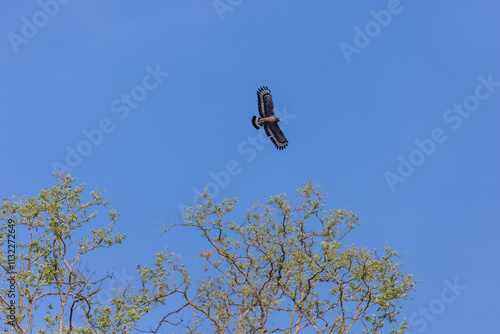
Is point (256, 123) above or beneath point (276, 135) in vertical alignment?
above

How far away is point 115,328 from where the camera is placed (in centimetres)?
2512

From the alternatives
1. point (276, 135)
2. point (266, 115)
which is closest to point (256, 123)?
point (266, 115)

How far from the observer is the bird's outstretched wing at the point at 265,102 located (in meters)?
34.2

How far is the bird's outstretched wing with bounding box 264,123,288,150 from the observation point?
3456 cm

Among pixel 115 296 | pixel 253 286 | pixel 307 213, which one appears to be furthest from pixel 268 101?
pixel 115 296

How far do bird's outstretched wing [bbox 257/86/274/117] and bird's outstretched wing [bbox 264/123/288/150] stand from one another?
601 millimetres

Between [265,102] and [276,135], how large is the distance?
1799mm

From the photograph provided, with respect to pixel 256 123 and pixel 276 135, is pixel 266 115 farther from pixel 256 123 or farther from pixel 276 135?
pixel 276 135

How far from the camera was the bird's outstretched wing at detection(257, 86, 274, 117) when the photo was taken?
34.2 metres

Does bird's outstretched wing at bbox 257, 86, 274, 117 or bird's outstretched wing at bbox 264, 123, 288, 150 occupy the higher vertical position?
bird's outstretched wing at bbox 257, 86, 274, 117

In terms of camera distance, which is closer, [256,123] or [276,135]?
[256,123]

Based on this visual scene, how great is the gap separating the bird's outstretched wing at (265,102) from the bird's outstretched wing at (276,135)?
1.97 ft

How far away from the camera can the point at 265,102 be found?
3422 cm

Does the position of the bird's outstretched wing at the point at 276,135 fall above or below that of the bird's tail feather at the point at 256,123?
below
